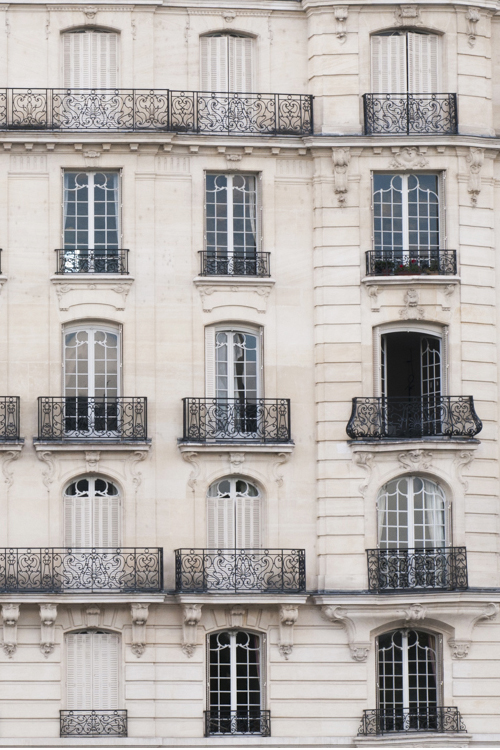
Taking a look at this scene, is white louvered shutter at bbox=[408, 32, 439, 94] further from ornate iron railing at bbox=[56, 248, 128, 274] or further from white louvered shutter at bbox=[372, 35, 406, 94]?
ornate iron railing at bbox=[56, 248, 128, 274]

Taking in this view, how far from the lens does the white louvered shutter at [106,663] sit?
3684cm

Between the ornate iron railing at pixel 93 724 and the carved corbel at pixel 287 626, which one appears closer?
the ornate iron railing at pixel 93 724

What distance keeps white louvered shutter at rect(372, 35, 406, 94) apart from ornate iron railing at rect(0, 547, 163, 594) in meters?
11.4

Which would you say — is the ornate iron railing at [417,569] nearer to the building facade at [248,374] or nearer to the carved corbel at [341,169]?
the building facade at [248,374]

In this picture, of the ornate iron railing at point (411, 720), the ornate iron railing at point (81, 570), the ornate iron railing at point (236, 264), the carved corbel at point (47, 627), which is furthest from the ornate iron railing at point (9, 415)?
the ornate iron railing at point (411, 720)

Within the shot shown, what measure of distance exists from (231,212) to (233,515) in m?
6.67

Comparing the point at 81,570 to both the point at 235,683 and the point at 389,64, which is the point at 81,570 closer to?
the point at 235,683

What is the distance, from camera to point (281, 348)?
1495 inches

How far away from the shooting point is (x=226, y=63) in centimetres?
3881

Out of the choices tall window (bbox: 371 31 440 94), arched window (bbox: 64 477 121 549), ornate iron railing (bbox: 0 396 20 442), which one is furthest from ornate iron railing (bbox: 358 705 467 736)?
tall window (bbox: 371 31 440 94)

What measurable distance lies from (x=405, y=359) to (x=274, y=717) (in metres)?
8.53

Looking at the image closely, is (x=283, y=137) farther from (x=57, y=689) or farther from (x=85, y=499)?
(x=57, y=689)

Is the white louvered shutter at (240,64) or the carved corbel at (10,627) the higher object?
the white louvered shutter at (240,64)

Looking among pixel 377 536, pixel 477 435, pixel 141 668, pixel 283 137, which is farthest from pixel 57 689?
pixel 283 137
